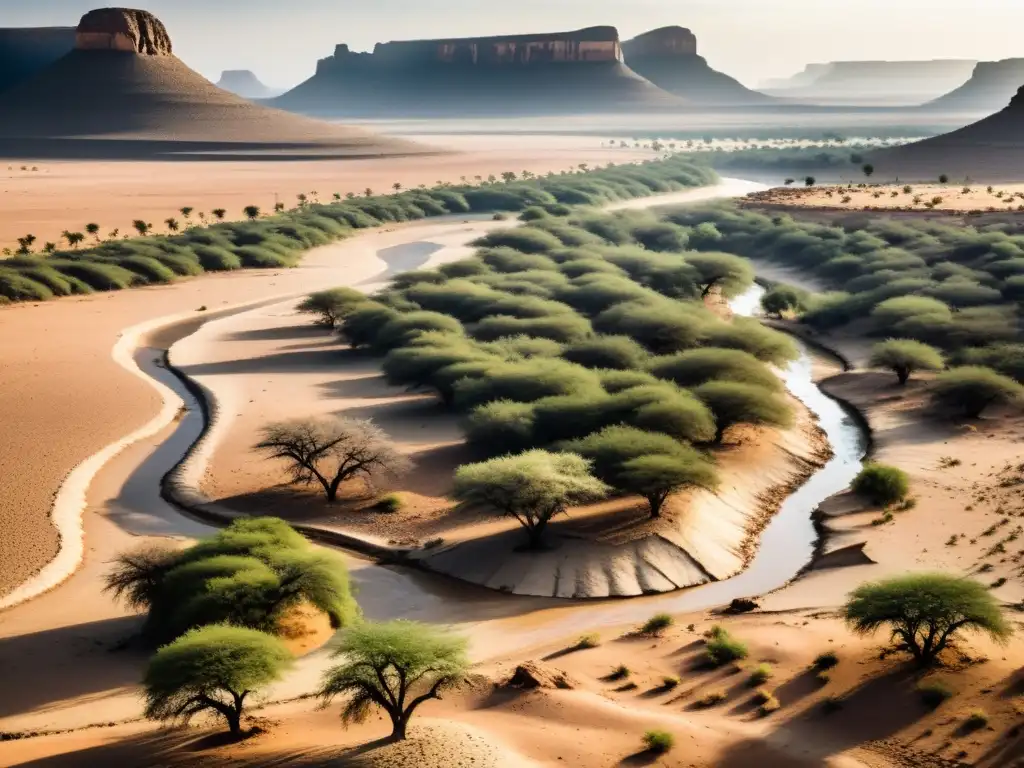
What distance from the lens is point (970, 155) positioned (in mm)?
139625

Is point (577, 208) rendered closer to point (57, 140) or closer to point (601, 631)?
point (601, 631)

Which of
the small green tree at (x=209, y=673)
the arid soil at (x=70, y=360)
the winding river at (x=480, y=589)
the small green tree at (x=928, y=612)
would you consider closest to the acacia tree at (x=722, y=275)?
the arid soil at (x=70, y=360)

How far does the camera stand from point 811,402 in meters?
44.4

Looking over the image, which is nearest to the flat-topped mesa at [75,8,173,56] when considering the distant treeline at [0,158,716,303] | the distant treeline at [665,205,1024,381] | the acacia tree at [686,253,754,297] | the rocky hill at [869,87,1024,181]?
the distant treeline at [0,158,716,303]

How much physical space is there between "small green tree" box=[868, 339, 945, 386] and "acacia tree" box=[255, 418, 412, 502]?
20.4 m

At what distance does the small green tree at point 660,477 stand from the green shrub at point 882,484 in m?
4.79

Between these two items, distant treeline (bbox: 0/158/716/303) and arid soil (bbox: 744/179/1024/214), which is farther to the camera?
arid soil (bbox: 744/179/1024/214)

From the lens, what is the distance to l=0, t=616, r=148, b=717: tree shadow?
20.9 metres

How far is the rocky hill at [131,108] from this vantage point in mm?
175750

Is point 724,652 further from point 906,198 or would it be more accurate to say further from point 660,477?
point 906,198

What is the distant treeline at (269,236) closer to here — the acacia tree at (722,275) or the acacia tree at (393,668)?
the acacia tree at (722,275)

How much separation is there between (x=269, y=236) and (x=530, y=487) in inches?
2235

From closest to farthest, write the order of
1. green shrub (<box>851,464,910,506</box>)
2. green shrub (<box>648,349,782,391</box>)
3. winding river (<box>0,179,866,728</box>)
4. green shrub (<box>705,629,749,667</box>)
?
1. green shrub (<box>705,629,749,667</box>)
2. winding river (<box>0,179,866,728</box>)
3. green shrub (<box>851,464,910,506</box>)
4. green shrub (<box>648,349,782,391</box>)

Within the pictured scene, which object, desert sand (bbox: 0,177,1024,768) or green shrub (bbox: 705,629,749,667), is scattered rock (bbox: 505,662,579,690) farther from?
green shrub (bbox: 705,629,749,667)
